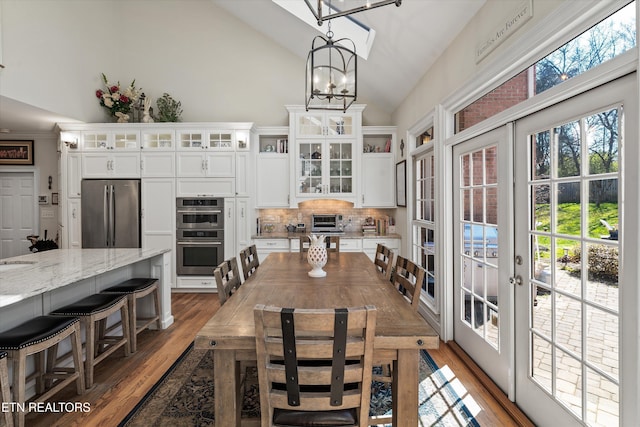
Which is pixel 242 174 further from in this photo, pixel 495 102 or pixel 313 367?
pixel 313 367

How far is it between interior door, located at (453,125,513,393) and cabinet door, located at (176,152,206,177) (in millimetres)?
3556

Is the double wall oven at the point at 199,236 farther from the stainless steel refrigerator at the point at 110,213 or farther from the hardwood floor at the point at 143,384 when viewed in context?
the hardwood floor at the point at 143,384

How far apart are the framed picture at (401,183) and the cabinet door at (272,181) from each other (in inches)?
67.9

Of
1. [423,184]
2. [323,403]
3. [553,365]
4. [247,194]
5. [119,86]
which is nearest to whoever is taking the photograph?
[323,403]

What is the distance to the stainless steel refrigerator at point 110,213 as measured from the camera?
4.54 meters

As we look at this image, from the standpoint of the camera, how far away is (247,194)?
4.61m

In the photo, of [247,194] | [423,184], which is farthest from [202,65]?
[423,184]

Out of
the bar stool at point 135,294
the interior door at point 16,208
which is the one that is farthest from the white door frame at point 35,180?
the bar stool at point 135,294

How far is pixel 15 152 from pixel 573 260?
24.8ft

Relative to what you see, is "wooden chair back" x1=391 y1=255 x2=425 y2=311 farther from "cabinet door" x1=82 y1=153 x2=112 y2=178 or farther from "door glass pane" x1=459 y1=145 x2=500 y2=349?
"cabinet door" x1=82 y1=153 x2=112 y2=178

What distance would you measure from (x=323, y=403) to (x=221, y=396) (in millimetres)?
482

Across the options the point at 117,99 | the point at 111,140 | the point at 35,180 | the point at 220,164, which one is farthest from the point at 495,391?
the point at 35,180

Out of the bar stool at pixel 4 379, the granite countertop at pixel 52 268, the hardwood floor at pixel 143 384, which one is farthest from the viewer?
the hardwood floor at pixel 143 384

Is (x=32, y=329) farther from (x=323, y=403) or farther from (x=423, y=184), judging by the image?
(x=423, y=184)
